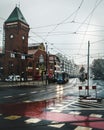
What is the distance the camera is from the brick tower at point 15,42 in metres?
84.2

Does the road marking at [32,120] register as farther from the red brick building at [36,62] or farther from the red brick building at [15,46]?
the red brick building at [36,62]

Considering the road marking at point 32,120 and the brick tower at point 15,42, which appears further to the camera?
the brick tower at point 15,42

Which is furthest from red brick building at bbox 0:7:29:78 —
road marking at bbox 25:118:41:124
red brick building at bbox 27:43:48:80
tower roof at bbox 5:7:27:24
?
road marking at bbox 25:118:41:124

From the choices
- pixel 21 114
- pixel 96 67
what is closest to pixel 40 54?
pixel 96 67

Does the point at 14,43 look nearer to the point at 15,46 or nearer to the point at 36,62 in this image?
the point at 15,46

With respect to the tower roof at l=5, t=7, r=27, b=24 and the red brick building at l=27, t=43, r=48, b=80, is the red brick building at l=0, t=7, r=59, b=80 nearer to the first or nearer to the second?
the tower roof at l=5, t=7, r=27, b=24

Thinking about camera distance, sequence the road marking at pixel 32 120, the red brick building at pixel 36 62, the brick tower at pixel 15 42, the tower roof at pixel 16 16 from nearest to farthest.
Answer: the road marking at pixel 32 120 < the brick tower at pixel 15 42 < the tower roof at pixel 16 16 < the red brick building at pixel 36 62

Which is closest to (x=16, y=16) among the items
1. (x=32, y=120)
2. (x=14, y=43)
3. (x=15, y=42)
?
(x=15, y=42)

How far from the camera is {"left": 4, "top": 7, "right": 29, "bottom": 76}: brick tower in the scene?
84188mm

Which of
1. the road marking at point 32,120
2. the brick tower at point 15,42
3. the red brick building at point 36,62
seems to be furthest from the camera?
the red brick building at point 36,62

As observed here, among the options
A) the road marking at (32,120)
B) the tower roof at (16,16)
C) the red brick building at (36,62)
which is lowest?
the road marking at (32,120)

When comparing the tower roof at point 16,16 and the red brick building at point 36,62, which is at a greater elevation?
the tower roof at point 16,16

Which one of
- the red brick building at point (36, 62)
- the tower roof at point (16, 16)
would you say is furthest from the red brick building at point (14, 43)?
the red brick building at point (36, 62)

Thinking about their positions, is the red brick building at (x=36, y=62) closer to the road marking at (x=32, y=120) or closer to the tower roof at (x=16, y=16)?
the tower roof at (x=16, y=16)
